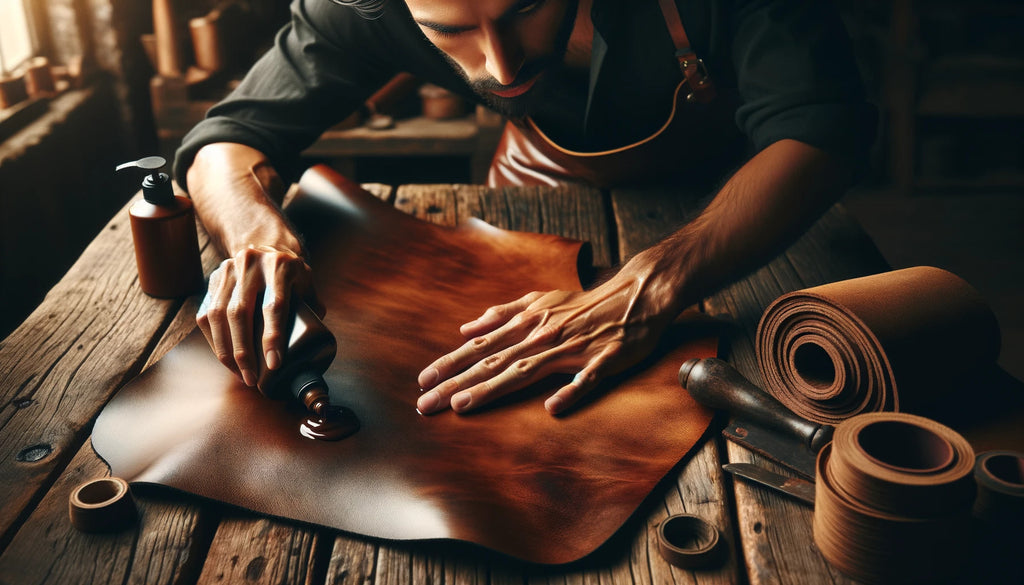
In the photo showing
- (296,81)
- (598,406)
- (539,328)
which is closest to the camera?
(598,406)

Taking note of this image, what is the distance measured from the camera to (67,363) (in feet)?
5.07

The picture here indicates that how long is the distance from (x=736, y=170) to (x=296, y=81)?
3.33ft

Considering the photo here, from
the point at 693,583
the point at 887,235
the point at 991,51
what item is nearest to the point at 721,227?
the point at 693,583

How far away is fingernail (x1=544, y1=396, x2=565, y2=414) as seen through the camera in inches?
55.7

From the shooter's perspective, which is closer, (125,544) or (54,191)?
(125,544)

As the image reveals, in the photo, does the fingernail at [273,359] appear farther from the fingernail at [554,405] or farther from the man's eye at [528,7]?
the man's eye at [528,7]

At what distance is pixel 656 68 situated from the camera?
205cm

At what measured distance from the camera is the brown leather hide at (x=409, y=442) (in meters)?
1.19

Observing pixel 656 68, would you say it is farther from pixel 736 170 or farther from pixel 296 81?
pixel 296 81

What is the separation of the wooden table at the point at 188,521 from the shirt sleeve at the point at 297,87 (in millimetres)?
492

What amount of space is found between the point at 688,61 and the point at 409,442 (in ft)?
3.50

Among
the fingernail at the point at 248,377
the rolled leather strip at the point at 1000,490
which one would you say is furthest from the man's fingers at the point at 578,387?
the rolled leather strip at the point at 1000,490

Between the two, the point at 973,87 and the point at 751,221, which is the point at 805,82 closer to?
the point at 751,221

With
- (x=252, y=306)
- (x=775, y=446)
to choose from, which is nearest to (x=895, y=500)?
(x=775, y=446)
